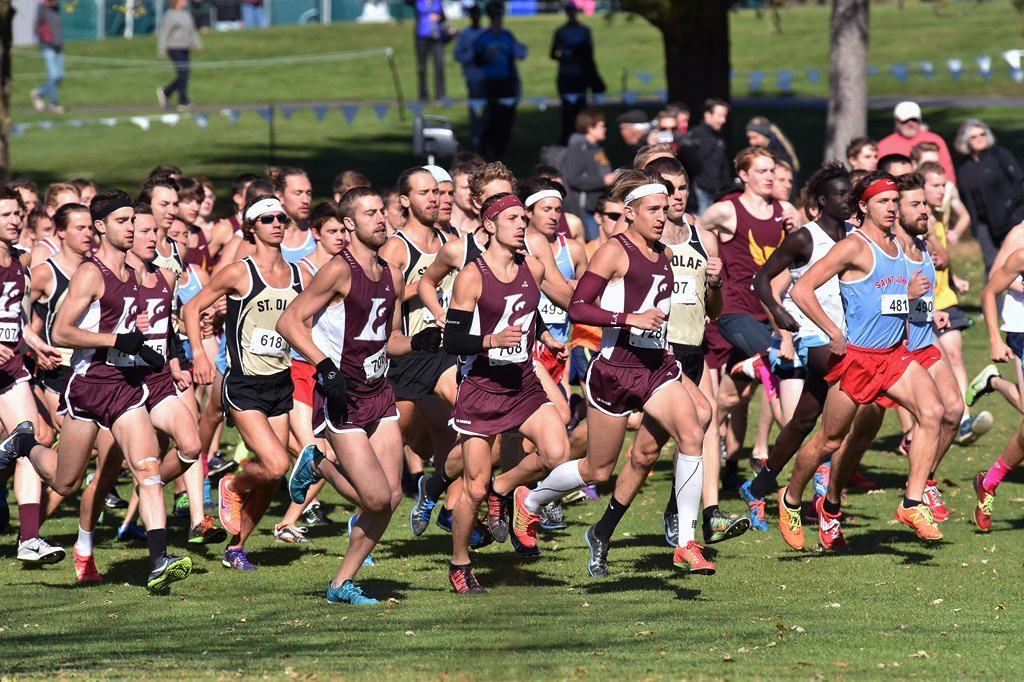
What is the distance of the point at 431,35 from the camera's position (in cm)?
3384

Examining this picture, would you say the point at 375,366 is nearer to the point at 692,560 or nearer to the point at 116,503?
the point at 692,560

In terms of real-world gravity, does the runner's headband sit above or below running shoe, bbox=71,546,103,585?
above

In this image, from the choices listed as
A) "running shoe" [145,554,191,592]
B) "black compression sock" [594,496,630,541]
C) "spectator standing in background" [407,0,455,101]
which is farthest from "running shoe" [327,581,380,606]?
"spectator standing in background" [407,0,455,101]

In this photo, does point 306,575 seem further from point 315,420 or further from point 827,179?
point 827,179

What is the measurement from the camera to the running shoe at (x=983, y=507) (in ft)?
34.3

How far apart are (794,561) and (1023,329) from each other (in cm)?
233

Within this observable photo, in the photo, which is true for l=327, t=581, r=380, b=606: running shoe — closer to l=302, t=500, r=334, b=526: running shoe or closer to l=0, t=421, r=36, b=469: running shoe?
l=0, t=421, r=36, b=469: running shoe

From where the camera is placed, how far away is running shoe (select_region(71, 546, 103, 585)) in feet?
31.4

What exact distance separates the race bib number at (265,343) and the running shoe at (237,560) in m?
1.18

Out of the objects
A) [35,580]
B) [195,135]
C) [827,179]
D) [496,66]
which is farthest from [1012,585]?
[195,135]

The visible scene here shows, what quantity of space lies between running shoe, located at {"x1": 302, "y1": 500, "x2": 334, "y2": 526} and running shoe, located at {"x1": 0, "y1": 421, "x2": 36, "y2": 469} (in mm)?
2085

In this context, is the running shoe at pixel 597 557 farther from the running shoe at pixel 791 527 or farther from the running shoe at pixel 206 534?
the running shoe at pixel 206 534

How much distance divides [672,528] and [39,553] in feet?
12.2

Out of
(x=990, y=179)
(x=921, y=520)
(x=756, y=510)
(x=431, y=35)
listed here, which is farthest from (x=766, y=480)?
(x=431, y=35)
